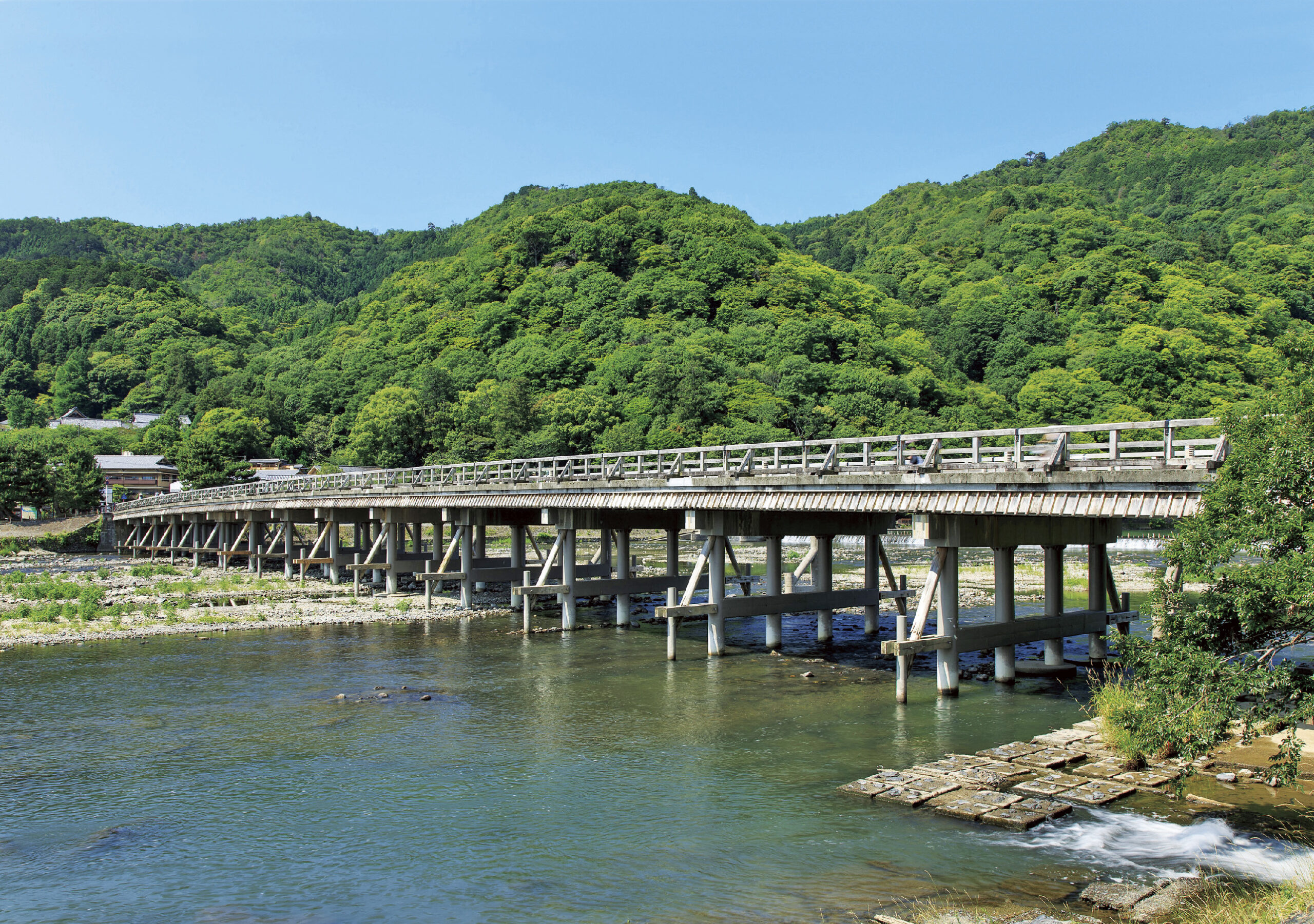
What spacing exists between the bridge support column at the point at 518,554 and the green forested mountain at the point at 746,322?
43742mm

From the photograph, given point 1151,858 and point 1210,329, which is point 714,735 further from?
point 1210,329

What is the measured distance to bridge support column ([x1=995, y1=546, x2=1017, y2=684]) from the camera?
79.7 ft

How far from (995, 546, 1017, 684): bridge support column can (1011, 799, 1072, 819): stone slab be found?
902 cm

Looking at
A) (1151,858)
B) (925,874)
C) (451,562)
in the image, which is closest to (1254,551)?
(1151,858)

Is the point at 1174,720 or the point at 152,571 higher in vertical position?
the point at 1174,720

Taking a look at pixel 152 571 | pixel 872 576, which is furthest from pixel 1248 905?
pixel 152 571

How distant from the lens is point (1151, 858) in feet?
43.9

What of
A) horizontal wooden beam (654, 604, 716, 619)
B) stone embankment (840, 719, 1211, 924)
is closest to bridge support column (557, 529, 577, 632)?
horizontal wooden beam (654, 604, 716, 619)

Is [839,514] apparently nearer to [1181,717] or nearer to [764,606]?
[764,606]

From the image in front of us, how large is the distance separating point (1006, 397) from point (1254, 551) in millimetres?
95629

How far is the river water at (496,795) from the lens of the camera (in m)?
13.3

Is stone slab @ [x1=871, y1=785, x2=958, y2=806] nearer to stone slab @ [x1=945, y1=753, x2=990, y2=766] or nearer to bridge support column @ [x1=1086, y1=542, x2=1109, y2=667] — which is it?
stone slab @ [x1=945, y1=753, x2=990, y2=766]

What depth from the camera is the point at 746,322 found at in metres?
118

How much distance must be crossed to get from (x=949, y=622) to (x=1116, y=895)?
11.2 meters
